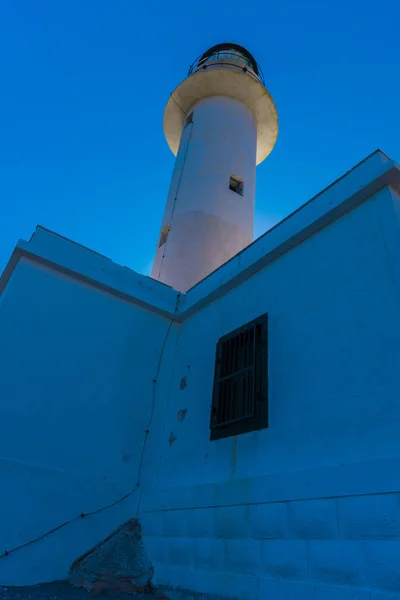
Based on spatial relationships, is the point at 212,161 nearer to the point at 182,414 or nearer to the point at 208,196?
the point at 208,196

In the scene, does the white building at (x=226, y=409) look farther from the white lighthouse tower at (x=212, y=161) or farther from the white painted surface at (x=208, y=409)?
the white lighthouse tower at (x=212, y=161)

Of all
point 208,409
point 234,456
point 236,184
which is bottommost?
point 234,456

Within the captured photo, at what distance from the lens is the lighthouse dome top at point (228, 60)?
36.3ft

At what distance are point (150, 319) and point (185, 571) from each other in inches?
124

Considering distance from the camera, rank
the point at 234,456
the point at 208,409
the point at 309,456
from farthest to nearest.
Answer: the point at 208,409
the point at 234,456
the point at 309,456

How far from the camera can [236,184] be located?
31.3ft

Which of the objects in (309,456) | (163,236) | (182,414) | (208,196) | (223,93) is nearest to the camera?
(309,456)

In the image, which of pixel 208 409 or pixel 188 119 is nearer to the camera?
pixel 208 409

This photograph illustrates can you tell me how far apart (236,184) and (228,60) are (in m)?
4.31

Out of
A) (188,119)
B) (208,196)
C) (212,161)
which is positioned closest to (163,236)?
(208,196)

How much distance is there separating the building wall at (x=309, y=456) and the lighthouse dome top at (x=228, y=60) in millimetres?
8251

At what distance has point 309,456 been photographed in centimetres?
342

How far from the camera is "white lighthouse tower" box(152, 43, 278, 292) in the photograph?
325 inches

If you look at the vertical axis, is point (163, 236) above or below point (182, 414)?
above
